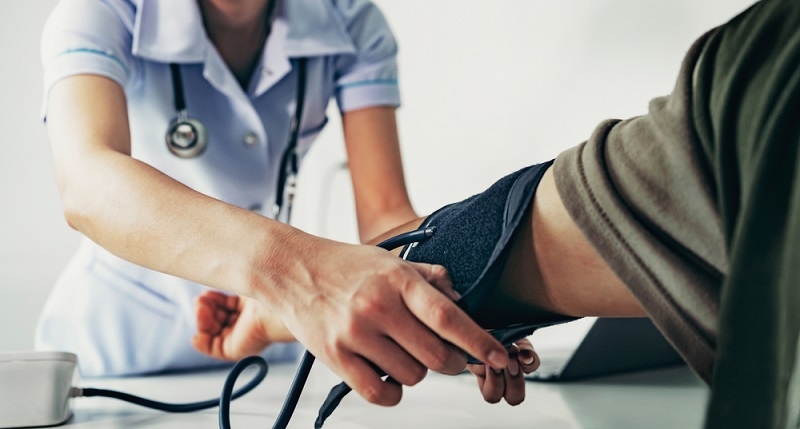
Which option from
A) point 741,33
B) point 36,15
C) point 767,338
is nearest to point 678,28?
point 741,33

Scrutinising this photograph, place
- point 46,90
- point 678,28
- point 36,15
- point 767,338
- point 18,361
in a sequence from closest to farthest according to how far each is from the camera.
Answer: point 767,338
point 18,361
point 46,90
point 678,28
point 36,15

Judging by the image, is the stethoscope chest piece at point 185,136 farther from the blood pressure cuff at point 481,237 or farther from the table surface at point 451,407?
the blood pressure cuff at point 481,237

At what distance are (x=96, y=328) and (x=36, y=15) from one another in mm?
763

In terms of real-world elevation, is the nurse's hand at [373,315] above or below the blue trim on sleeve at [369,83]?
below

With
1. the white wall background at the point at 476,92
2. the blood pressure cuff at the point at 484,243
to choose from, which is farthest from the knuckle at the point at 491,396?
the white wall background at the point at 476,92

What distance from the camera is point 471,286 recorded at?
0.43 meters

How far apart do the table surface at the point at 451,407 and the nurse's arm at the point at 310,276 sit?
6.2 inches

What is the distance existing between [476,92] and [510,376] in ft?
3.23

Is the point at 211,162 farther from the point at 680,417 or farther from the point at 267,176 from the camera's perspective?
the point at 680,417

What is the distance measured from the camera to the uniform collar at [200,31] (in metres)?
0.83

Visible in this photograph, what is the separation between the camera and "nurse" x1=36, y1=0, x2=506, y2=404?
582mm

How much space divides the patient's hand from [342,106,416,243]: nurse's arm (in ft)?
0.56

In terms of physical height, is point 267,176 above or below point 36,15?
below

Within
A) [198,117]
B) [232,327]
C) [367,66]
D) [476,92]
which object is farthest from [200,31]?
[476,92]
